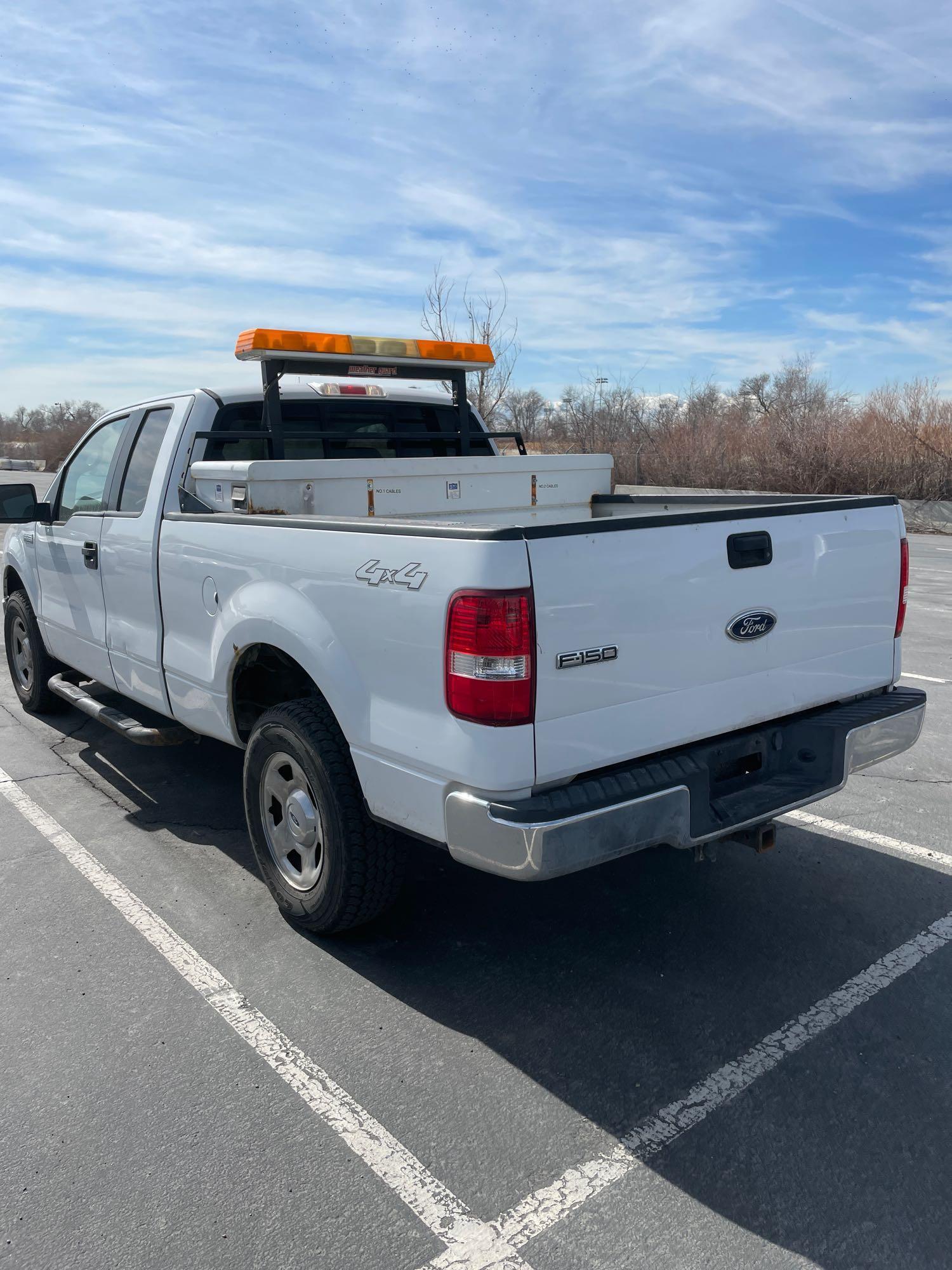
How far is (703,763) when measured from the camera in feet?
10.4

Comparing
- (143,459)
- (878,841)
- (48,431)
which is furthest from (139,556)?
(48,431)

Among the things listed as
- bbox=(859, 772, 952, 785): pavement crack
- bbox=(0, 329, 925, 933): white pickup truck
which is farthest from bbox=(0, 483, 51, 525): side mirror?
bbox=(859, 772, 952, 785): pavement crack

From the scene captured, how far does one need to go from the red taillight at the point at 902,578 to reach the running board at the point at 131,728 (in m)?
3.13

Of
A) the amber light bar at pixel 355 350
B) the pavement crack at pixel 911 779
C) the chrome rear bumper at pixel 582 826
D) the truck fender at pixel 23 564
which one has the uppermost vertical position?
the amber light bar at pixel 355 350

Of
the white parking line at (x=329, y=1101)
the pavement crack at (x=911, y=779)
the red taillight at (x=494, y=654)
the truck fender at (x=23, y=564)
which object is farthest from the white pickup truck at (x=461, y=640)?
the pavement crack at (x=911, y=779)

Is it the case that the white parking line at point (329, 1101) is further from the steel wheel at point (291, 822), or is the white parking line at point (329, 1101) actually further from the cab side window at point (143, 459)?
the cab side window at point (143, 459)

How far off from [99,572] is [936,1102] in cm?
439

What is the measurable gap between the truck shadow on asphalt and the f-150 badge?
4.58ft

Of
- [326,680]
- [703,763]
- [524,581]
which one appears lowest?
[703,763]

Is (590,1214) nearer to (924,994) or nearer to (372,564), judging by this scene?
(924,994)

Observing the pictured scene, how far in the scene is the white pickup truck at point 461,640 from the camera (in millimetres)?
2809

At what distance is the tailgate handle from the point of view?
10.5 feet

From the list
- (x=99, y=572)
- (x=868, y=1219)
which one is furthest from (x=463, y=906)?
(x=99, y=572)

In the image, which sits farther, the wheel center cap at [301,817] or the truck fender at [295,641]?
the wheel center cap at [301,817]
